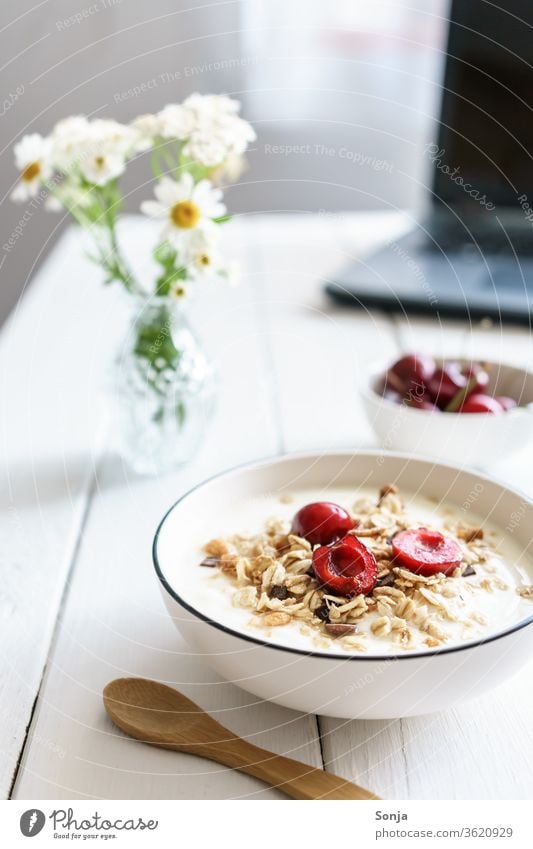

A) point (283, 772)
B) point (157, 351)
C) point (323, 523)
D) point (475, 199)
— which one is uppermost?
point (475, 199)

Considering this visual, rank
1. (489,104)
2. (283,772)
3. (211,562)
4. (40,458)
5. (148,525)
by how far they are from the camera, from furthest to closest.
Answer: (489,104)
(40,458)
(148,525)
(211,562)
(283,772)

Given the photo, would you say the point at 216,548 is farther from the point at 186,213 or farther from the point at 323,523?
the point at 186,213

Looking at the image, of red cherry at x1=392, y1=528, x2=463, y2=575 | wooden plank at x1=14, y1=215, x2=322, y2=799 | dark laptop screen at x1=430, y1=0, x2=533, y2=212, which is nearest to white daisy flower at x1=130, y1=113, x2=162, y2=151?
wooden plank at x1=14, y1=215, x2=322, y2=799

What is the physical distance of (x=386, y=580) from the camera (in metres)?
0.51

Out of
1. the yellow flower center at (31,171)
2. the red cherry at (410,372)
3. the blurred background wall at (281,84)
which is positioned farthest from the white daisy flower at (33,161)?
the blurred background wall at (281,84)

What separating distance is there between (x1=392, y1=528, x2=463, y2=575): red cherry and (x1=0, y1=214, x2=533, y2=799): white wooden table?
75 mm

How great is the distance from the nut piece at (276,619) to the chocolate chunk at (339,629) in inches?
0.9

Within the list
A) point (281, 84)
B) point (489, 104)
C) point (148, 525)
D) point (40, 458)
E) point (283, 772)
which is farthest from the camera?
point (281, 84)

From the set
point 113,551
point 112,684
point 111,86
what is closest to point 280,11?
point 111,86

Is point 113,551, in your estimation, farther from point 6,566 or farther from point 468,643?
point 468,643

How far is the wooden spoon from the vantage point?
0.44 meters

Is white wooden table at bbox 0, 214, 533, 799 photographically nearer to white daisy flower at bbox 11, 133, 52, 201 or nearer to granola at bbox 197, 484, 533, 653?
granola at bbox 197, 484, 533, 653

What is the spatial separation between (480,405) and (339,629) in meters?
0.30

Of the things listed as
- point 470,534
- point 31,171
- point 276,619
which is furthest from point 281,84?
point 276,619
